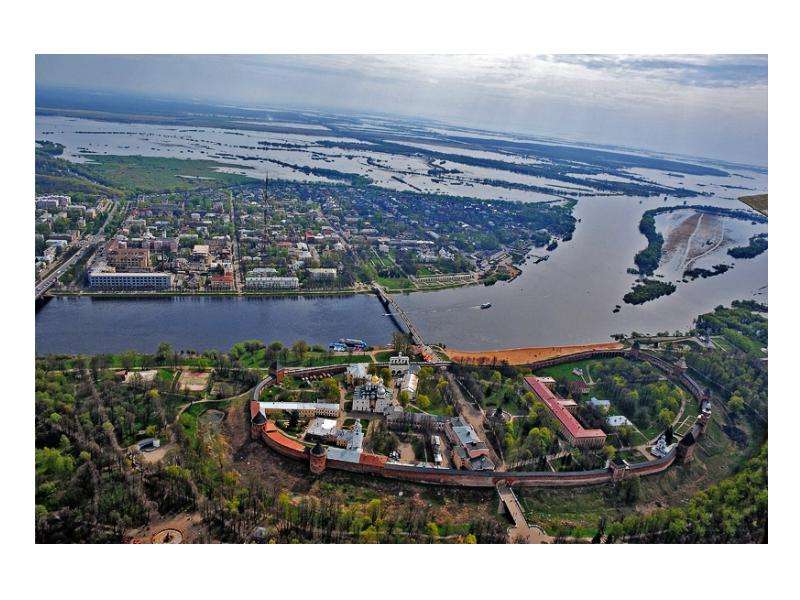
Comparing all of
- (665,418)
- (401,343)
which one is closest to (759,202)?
(665,418)

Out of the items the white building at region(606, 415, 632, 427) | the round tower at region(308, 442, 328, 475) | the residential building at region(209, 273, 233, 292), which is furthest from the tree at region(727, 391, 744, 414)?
the residential building at region(209, 273, 233, 292)

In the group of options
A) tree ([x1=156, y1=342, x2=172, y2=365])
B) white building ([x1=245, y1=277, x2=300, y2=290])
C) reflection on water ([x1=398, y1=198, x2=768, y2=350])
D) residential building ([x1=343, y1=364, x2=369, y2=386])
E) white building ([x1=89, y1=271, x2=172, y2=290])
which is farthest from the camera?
white building ([x1=245, y1=277, x2=300, y2=290])

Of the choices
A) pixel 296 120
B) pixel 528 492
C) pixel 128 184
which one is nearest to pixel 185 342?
pixel 528 492

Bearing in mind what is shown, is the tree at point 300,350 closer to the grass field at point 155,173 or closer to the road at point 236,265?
the road at point 236,265

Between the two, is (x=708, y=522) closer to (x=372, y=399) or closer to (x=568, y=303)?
(x=372, y=399)

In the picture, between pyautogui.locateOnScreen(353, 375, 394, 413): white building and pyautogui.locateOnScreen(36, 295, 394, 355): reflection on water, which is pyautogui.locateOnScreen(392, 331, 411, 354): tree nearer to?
pyautogui.locateOnScreen(36, 295, 394, 355): reflection on water
